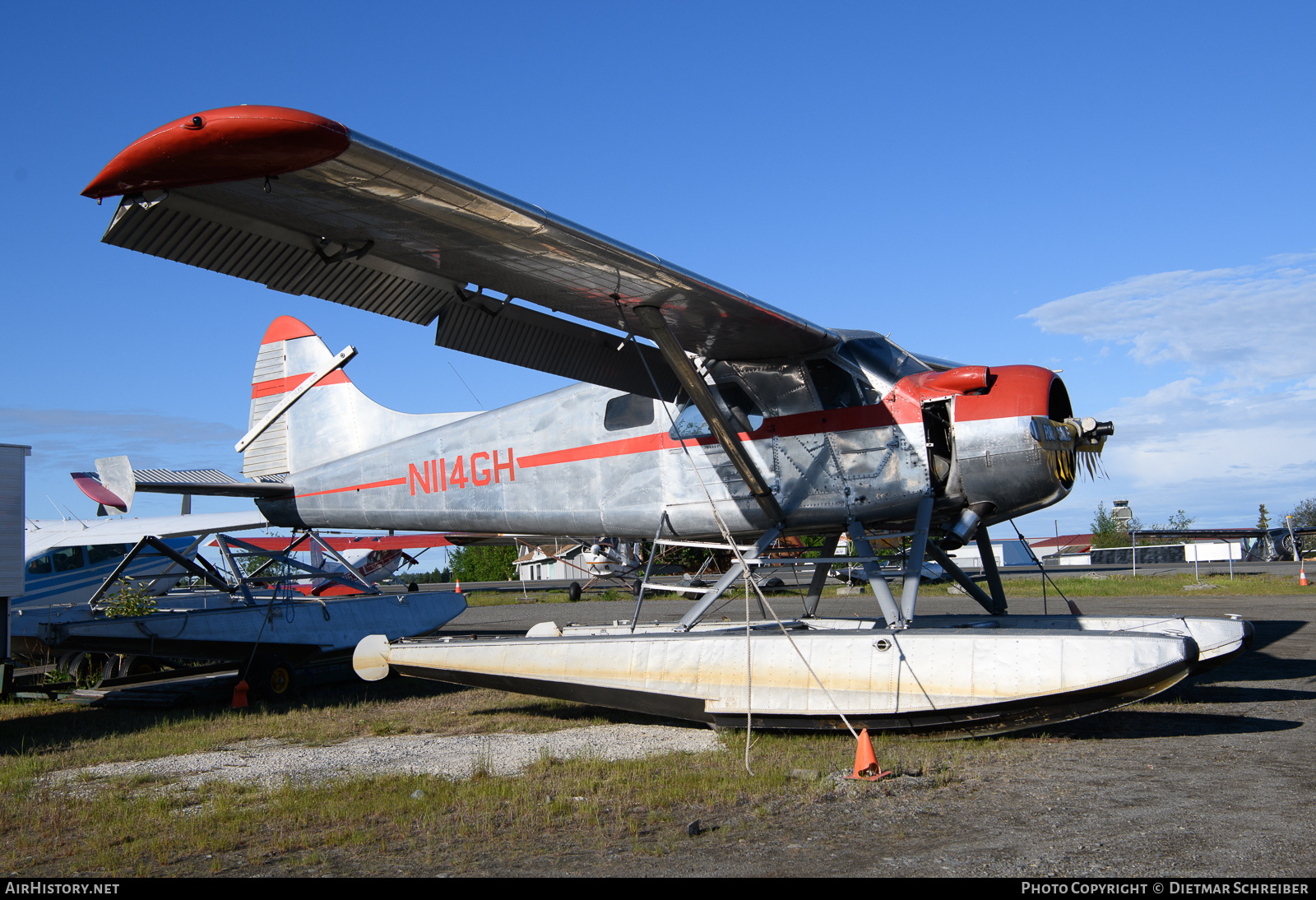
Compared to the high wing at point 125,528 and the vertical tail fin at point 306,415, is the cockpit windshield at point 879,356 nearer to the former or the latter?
the vertical tail fin at point 306,415

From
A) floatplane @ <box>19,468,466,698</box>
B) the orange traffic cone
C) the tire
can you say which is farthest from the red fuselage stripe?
the orange traffic cone

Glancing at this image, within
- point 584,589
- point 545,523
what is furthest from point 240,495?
point 584,589

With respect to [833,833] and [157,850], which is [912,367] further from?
[157,850]

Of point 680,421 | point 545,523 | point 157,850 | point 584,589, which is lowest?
point 584,589

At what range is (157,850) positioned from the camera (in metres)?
4.02

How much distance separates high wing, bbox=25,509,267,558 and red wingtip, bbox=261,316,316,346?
2.61 metres

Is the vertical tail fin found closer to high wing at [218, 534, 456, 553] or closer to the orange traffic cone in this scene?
the orange traffic cone

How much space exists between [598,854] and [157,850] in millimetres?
2040

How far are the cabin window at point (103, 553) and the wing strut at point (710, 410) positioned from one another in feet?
51.8

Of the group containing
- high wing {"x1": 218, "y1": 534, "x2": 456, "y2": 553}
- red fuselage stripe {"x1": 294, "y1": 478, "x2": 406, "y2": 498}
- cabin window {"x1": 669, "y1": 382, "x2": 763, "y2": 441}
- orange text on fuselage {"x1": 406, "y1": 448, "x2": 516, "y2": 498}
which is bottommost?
high wing {"x1": 218, "y1": 534, "x2": 456, "y2": 553}

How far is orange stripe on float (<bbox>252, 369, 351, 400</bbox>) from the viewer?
41.8 feet

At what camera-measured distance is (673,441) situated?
8.70 meters

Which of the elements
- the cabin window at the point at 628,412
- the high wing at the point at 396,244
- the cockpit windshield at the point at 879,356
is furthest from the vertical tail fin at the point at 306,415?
the cockpit windshield at the point at 879,356

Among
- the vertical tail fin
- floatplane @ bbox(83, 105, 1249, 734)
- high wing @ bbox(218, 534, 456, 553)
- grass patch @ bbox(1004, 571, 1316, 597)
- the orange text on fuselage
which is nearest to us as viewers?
floatplane @ bbox(83, 105, 1249, 734)
